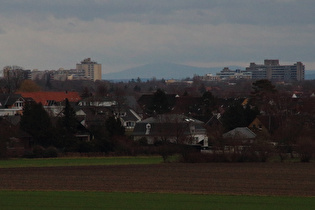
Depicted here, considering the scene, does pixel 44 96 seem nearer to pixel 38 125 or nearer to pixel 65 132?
pixel 38 125

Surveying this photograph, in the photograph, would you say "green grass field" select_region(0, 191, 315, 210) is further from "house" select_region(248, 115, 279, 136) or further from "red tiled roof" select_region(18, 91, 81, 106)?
"red tiled roof" select_region(18, 91, 81, 106)

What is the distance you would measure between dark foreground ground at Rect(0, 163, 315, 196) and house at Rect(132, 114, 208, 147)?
18.7 metres

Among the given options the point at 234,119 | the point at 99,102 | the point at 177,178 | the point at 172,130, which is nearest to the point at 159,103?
the point at 99,102

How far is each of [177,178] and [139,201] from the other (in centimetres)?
1035

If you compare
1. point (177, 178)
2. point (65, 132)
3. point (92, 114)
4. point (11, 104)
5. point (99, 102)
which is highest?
point (99, 102)

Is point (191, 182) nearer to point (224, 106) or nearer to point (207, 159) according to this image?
point (207, 159)

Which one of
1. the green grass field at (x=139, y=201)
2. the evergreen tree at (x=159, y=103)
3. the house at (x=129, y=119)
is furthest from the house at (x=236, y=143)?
the evergreen tree at (x=159, y=103)

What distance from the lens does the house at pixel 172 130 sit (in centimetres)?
7131

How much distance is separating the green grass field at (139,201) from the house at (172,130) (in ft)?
114

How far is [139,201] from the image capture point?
31.8m

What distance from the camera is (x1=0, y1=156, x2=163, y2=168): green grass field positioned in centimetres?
5444

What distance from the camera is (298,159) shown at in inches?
2212

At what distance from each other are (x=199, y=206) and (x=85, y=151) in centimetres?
3531

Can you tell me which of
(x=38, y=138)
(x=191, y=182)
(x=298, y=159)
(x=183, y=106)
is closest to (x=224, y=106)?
(x=183, y=106)
